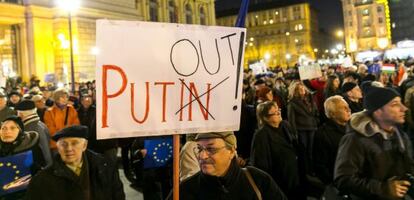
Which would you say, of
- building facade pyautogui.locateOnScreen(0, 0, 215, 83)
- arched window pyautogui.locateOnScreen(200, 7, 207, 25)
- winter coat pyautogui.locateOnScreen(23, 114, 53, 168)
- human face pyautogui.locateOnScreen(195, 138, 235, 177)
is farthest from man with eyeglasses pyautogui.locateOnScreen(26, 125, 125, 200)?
arched window pyautogui.locateOnScreen(200, 7, 207, 25)

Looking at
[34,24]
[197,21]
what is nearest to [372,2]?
[197,21]

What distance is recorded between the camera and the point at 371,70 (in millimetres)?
16531

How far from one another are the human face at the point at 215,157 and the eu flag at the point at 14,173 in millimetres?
2861

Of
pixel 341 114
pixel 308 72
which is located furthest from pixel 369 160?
pixel 308 72

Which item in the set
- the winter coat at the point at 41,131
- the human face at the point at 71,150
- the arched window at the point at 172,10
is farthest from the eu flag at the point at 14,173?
the arched window at the point at 172,10

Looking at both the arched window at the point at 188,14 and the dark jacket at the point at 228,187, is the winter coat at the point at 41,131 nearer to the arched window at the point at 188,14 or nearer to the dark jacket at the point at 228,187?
the dark jacket at the point at 228,187

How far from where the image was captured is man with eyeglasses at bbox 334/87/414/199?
3.50m

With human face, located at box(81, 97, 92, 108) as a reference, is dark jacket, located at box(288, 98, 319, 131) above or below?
below

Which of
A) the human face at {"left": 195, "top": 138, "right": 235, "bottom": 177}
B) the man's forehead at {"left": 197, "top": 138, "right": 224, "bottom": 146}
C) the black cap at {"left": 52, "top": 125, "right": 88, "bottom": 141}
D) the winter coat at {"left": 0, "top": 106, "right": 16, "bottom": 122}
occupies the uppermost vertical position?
the winter coat at {"left": 0, "top": 106, "right": 16, "bottom": 122}

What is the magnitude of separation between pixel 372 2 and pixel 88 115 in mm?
99666

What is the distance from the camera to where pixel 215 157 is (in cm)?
310

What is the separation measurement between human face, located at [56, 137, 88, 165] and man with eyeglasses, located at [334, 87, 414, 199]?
220cm

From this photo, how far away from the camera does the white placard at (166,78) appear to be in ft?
10.1

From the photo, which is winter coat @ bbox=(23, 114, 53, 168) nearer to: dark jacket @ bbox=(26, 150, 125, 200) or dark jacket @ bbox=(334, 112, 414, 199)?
dark jacket @ bbox=(26, 150, 125, 200)
